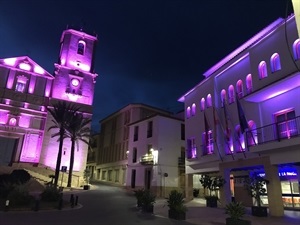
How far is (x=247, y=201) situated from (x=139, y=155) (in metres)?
15.3

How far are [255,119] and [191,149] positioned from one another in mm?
8875

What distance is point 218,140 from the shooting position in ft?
69.6

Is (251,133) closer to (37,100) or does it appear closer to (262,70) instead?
(262,70)

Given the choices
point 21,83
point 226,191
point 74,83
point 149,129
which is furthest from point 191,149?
point 21,83

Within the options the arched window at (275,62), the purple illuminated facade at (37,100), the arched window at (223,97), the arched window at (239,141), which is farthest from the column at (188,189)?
the purple illuminated facade at (37,100)

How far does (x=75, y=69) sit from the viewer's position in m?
44.9

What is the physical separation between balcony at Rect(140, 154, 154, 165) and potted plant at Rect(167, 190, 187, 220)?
54.2 ft

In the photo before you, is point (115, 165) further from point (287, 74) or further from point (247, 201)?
point (287, 74)

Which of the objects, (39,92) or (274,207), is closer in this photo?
(274,207)

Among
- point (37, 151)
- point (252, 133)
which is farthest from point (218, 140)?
point (37, 151)

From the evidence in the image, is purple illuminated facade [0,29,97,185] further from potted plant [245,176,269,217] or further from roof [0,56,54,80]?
potted plant [245,176,269,217]

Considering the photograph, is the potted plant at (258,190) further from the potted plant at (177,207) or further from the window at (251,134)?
the potted plant at (177,207)

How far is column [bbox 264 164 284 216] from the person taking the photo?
1503cm

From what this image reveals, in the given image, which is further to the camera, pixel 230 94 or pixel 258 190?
pixel 230 94
